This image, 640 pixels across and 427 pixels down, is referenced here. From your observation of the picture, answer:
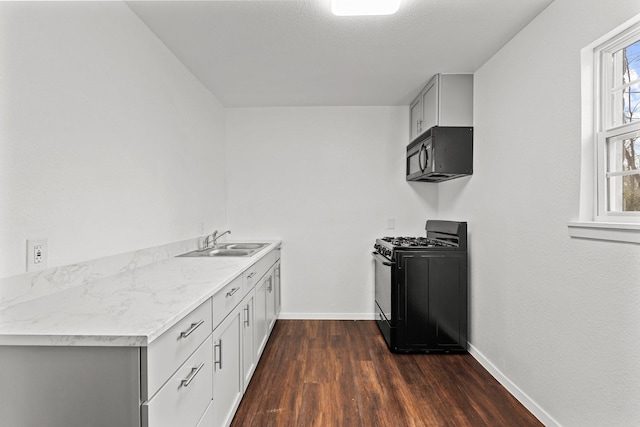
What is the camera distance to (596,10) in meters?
1.66

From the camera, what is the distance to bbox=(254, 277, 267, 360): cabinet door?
2.59 metres

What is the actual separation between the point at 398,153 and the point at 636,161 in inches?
95.6

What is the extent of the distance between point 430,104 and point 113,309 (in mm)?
3001

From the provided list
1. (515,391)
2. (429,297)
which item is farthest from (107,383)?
(429,297)

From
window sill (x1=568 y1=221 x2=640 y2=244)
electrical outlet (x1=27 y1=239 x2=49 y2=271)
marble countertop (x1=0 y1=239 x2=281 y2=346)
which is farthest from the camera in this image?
window sill (x1=568 y1=221 x2=640 y2=244)

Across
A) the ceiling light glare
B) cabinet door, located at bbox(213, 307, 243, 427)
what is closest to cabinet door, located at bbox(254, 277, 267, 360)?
cabinet door, located at bbox(213, 307, 243, 427)

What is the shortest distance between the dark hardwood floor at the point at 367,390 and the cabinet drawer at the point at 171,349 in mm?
949

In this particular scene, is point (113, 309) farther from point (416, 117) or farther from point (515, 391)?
point (416, 117)

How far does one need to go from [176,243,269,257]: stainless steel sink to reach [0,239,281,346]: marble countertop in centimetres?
85

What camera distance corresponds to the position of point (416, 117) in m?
3.61

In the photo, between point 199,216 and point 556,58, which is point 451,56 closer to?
point 556,58

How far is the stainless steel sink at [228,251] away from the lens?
2.78 metres

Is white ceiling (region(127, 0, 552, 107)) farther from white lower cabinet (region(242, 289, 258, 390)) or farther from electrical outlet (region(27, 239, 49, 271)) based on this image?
white lower cabinet (region(242, 289, 258, 390))

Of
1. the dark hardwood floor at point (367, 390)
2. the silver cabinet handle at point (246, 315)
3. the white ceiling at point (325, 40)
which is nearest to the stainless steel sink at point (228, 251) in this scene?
the silver cabinet handle at point (246, 315)
